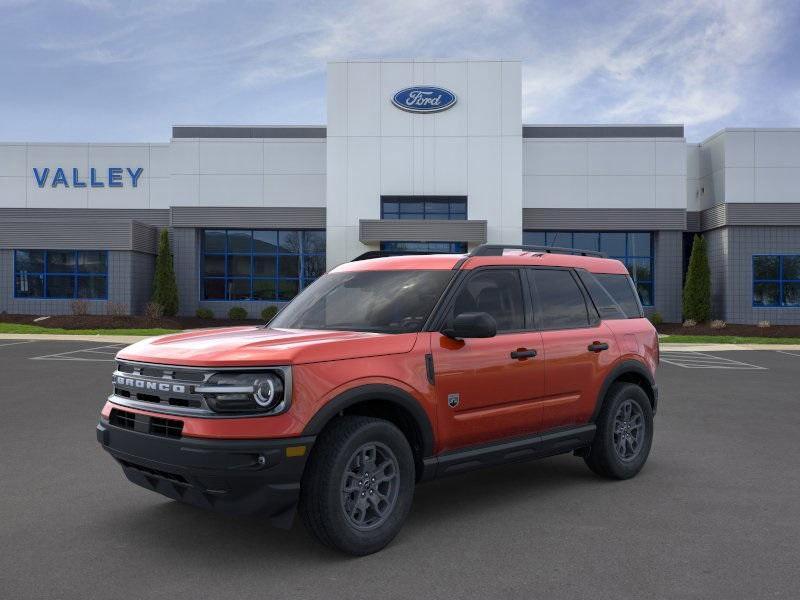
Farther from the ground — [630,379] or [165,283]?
[165,283]

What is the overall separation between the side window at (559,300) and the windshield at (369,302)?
1017 millimetres

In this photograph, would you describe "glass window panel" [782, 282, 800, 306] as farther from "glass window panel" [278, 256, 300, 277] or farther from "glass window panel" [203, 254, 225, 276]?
"glass window panel" [203, 254, 225, 276]

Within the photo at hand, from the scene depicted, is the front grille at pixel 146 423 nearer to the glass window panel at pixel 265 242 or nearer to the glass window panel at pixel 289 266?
the glass window panel at pixel 289 266

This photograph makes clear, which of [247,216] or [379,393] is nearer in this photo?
[379,393]

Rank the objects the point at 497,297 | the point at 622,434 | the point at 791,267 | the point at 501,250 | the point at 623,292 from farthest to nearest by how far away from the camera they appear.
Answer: the point at 791,267, the point at 623,292, the point at 622,434, the point at 501,250, the point at 497,297

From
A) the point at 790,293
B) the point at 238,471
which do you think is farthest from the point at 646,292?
the point at 238,471

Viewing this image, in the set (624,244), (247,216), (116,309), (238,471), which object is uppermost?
(247,216)

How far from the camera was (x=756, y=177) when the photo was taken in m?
30.4

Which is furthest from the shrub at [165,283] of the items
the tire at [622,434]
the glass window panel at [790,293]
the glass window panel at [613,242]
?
the tire at [622,434]

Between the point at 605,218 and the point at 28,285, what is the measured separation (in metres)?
25.9

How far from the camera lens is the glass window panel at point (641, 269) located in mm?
32594


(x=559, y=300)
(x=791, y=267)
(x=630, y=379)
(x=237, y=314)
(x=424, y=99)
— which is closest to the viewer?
(x=559, y=300)

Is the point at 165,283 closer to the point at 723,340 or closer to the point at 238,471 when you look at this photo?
the point at 723,340

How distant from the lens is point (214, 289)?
110ft
